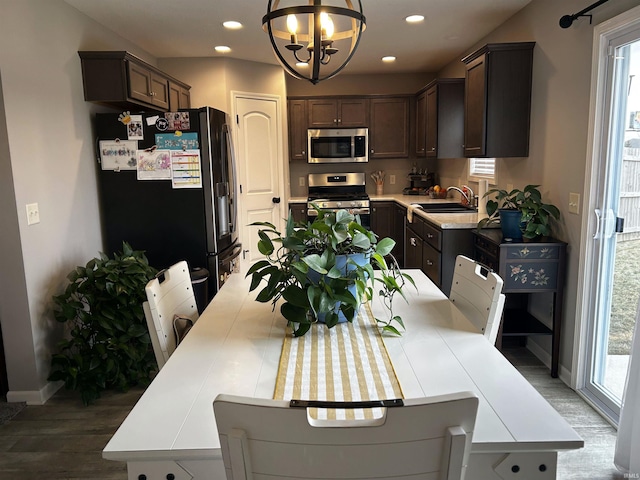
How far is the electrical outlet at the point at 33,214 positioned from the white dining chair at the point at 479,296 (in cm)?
237

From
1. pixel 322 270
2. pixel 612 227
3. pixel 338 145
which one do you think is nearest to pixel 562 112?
pixel 612 227

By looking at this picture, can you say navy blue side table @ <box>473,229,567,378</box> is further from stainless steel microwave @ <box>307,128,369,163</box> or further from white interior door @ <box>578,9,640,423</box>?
stainless steel microwave @ <box>307,128,369,163</box>

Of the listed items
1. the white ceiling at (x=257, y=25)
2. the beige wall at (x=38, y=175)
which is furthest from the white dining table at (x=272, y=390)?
the white ceiling at (x=257, y=25)

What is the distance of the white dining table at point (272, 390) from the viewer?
1079 mm

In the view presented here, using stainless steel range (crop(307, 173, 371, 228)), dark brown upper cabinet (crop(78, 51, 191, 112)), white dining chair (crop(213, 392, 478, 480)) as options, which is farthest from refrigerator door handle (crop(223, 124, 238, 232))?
white dining chair (crop(213, 392, 478, 480))

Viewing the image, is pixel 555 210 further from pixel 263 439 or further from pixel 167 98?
pixel 167 98

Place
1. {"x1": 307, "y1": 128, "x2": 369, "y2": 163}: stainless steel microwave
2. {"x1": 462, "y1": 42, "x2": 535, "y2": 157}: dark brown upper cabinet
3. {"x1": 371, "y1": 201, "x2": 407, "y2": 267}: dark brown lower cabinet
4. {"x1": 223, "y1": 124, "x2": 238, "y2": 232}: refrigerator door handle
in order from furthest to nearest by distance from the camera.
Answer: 1. {"x1": 307, "y1": 128, "x2": 369, "y2": 163}: stainless steel microwave
2. {"x1": 371, "y1": 201, "x2": 407, "y2": 267}: dark brown lower cabinet
3. {"x1": 223, "y1": 124, "x2": 238, "y2": 232}: refrigerator door handle
4. {"x1": 462, "y1": 42, "x2": 535, "y2": 157}: dark brown upper cabinet

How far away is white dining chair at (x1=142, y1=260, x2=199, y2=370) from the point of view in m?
1.80

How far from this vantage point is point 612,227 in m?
2.65

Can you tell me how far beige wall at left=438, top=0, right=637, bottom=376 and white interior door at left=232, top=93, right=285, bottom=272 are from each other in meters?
2.86

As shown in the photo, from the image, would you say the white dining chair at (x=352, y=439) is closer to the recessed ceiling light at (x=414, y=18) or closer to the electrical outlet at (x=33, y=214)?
the electrical outlet at (x=33, y=214)

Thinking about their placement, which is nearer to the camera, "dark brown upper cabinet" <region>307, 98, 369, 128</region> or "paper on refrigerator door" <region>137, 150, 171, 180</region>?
"paper on refrigerator door" <region>137, 150, 171, 180</region>

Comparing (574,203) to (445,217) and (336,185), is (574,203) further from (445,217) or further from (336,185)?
(336,185)

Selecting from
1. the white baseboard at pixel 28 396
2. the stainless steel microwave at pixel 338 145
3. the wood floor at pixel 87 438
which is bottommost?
the wood floor at pixel 87 438
